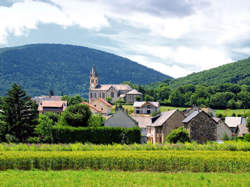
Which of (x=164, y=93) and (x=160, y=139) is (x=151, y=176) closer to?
(x=160, y=139)

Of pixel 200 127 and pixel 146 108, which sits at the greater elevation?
pixel 146 108

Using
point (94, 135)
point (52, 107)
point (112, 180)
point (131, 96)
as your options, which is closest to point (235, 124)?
point (94, 135)

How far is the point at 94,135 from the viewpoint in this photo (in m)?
55.4

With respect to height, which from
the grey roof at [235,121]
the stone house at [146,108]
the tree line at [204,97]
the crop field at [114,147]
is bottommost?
the crop field at [114,147]

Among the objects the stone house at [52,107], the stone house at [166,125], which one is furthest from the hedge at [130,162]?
the stone house at [52,107]

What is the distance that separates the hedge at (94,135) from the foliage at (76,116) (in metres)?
4.69

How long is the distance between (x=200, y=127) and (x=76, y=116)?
22.6m

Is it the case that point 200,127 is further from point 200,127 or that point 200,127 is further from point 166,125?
point 166,125

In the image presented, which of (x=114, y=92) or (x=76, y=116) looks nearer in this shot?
(x=76, y=116)

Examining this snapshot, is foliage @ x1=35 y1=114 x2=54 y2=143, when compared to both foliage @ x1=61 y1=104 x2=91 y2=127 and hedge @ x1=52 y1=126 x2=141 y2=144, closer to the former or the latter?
foliage @ x1=61 y1=104 x2=91 y2=127

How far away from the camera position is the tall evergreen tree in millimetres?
59875

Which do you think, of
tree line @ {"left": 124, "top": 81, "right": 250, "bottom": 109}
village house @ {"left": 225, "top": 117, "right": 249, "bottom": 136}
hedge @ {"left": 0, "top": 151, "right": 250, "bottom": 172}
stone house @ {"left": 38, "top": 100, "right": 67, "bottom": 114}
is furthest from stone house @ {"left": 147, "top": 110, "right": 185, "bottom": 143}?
tree line @ {"left": 124, "top": 81, "right": 250, "bottom": 109}

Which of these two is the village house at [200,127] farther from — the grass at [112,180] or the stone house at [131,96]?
the stone house at [131,96]

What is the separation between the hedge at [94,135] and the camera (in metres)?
54.5
